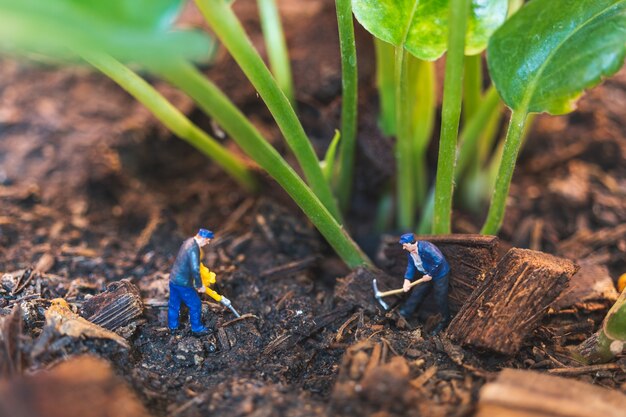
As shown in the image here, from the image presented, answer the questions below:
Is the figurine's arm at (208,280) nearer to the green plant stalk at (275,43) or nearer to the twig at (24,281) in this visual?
the twig at (24,281)

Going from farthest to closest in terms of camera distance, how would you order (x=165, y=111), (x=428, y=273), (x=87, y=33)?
(x=165, y=111) < (x=428, y=273) < (x=87, y=33)

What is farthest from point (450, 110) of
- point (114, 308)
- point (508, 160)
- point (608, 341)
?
point (114, 308)

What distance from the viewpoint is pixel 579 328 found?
5.65ft

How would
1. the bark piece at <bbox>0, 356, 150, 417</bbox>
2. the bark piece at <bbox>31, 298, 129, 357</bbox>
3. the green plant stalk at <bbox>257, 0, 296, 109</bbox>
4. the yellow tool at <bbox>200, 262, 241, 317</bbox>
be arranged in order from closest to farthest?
1. the bark piece at <bbox>0, 356, 150, 417</bbox>
2. the bark piece at <bbox>31, 298, 129, 357</bbox>
3. the yellow tool at <bbox>200, 262, 241, 317</bbox>
4. the green plant stalk at <bbox>257, 0, 296, 109</bbox>

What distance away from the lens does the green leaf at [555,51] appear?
1440 millimetres

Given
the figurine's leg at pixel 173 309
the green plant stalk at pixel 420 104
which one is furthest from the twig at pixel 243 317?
the green plant stalk at pixel 420 104

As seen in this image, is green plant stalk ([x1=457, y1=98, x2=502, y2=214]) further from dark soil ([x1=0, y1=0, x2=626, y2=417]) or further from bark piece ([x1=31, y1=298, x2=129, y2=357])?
bark piece ([x1=31, y1=298, x2=129, y2=357])

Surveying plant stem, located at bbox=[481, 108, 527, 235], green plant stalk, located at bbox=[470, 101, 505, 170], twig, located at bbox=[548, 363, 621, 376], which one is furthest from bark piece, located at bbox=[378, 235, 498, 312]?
green plant stalk, located at bbox=[470, 101, 505, 170]

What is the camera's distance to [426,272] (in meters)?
1.65

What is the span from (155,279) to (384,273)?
0.72m

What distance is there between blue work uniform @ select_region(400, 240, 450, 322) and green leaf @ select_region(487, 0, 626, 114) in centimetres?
47

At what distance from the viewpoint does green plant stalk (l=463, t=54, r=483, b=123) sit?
1998 mm

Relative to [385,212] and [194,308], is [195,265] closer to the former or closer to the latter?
[194,308]

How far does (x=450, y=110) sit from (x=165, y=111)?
36.1 inches
